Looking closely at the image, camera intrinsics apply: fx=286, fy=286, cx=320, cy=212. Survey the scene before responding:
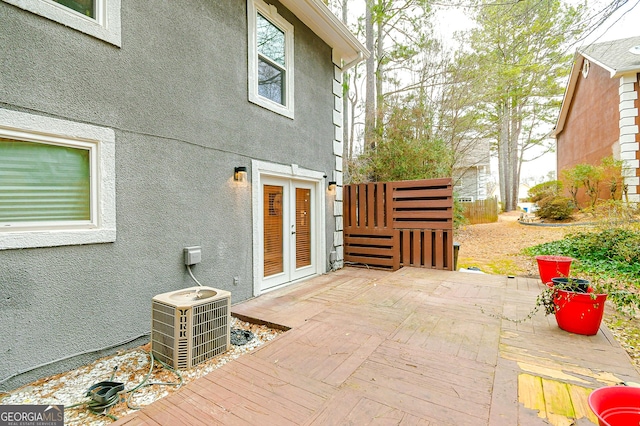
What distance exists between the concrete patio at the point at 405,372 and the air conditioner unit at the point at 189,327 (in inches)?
13.0

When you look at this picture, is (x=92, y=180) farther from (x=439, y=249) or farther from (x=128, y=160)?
(x=439, y=249)

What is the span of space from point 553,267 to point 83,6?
22.1 feet

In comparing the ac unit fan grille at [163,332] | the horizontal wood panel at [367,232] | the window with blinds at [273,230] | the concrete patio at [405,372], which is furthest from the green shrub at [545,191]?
the ac unit fan grille at [163,332]

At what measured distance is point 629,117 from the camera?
9.18 meters

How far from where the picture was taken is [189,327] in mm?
2504

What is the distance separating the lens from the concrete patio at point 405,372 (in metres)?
1.85

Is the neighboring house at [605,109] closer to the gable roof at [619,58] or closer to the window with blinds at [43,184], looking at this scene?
the gable roof at [619,58]

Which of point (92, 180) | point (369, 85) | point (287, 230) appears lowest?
point (287, 230)

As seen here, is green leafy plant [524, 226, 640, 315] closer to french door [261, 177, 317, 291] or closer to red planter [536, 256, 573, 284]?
red planter [536, 256, 573, 284]

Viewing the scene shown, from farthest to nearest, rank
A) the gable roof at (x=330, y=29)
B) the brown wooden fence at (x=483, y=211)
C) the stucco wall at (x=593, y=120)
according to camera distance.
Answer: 1. the brown wooden fence at (x=483, y=211)
2. the stucco wall at (x=593, y=120)
3. the gable roof at (x=330, y=29)

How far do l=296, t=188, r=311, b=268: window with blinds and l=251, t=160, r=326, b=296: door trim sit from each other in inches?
7.4

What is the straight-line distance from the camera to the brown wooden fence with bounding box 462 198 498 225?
1426cm

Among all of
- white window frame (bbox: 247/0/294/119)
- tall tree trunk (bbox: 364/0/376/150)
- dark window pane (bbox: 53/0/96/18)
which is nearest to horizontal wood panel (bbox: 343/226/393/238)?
white window frame (bbox: 247/0/294/119)

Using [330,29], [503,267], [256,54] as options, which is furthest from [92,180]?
[503,267]
